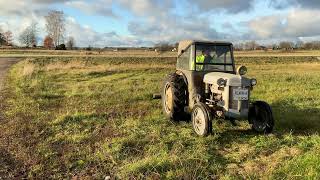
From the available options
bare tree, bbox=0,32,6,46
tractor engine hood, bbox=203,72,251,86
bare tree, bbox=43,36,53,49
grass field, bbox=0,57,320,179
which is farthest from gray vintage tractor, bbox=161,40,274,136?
bare tree, bbox=0,32,6,46

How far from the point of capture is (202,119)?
30.4ft

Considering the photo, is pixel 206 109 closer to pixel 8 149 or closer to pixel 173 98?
pixel 173 98

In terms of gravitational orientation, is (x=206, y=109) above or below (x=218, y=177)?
above

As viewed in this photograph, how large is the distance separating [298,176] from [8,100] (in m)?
11.6

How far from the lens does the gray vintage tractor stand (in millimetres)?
9391

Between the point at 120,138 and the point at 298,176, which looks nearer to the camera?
the point at 298,176

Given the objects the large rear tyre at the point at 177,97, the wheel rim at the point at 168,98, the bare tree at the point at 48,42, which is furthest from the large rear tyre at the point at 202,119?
the bare tree at the point at 48,42

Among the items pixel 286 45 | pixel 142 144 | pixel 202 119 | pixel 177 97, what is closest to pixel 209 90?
pixel 177 97

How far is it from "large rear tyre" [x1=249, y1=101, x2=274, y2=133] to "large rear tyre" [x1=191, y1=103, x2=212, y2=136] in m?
1.28

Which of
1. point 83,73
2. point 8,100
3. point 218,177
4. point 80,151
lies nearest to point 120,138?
point 80,151

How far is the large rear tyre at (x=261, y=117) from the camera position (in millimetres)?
9484

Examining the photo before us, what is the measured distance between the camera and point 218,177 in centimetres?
673

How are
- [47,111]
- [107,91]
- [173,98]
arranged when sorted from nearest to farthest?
[173,98] < [47,111] < [107,91]

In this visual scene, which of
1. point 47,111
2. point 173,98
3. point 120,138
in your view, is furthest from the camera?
point 47,111
